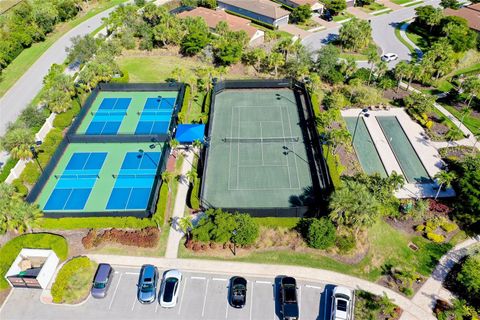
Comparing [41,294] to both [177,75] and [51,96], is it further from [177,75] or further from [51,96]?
[177,75]

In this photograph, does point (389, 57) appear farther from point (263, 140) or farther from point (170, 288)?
point (170, 288)

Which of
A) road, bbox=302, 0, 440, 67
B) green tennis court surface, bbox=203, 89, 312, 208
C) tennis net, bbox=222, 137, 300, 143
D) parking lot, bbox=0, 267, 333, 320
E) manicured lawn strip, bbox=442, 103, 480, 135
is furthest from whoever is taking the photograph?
road, bbox=302, 0, 440, 67

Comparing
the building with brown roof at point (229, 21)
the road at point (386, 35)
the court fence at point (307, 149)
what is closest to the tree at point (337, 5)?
the road at point (386, 35)

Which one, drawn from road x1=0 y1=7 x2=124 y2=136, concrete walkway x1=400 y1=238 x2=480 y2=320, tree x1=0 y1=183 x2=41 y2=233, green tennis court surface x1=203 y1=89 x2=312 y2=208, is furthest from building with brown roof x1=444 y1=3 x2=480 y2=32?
tree x1=0 y1=183 x2=41 y2=233

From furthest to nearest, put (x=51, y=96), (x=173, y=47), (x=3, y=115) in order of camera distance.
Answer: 1. (x=173, y=47)
2. (x=3, y=115)
3. (x=51, y=96)

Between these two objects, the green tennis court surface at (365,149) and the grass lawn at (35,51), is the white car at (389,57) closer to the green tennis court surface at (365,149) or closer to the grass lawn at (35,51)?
the green tennis court surface at (365,149)

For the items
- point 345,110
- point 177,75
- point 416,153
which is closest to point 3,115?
point 177,75

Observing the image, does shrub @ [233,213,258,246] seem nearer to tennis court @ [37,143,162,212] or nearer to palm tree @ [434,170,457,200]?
tennis court @ [37,143,162,212]
